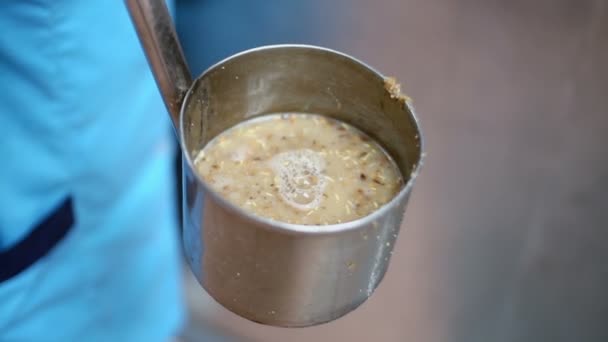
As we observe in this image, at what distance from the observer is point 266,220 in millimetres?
288

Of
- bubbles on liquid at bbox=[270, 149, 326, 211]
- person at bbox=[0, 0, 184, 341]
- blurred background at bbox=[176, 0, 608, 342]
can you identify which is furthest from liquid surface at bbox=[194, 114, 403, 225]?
blurred background at bbox=[176, 0, 608, 342]

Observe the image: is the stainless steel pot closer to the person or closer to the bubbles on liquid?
the bubbles on liquid

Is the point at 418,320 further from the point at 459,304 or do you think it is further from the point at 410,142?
the point at 410,142

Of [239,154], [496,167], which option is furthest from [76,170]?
[496,167]

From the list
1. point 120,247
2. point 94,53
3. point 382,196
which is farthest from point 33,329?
point 382,196

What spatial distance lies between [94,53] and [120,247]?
195 mm

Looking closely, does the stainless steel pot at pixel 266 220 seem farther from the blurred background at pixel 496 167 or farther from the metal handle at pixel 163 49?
the blurred background at pixel 496 167

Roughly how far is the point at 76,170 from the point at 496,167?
0.42 metres

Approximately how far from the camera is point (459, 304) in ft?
2.39

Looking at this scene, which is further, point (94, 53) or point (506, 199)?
point (506, 199)

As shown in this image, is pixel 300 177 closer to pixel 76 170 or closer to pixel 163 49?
pixel 163 49

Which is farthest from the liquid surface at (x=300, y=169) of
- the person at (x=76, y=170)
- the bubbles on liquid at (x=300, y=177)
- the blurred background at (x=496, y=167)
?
the blurred background at (x=496, y=167)

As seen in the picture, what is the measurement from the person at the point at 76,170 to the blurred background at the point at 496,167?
248 millimetres

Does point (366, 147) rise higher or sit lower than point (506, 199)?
higher
